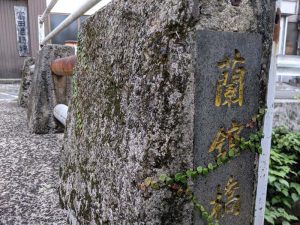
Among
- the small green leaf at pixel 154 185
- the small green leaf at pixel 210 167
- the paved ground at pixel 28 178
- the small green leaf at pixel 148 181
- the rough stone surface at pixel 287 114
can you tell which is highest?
the small green leaf at pixel 210 167

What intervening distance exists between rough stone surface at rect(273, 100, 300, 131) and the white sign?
8.24 m

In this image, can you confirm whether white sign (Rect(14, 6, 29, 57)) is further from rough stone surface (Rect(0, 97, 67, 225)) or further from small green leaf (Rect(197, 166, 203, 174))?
small green leaf (Rect(197, 166, 203, 174))

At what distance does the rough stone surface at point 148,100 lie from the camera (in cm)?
89

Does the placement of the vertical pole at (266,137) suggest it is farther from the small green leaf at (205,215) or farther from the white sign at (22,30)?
the white sign at (22,30)

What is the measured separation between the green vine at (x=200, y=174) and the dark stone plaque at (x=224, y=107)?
2cm

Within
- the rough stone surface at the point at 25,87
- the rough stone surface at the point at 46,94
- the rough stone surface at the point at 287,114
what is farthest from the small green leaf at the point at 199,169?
the rough stone surface at the point at 25,87

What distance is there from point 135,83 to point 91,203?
21.9 inches

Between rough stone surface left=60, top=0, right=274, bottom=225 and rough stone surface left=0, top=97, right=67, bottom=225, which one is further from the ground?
rough stone surface left=60, top=0, right=274, bottom=225

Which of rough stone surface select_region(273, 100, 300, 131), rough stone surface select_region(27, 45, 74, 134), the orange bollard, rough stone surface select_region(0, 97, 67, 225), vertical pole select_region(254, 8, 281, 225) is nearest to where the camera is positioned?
vertical pole select_region(254, 8, 281, 225)

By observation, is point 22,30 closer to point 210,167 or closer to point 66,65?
point 66,65

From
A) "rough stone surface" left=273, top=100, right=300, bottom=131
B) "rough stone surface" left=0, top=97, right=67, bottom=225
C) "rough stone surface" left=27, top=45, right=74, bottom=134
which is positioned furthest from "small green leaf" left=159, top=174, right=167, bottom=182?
"rough stone surface" left=273, top=100, right=300, bottom=131

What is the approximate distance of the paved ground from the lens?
1.39m

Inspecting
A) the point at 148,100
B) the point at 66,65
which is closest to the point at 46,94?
the point at 66,65

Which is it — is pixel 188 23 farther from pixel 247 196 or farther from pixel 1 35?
pixel 1 35
